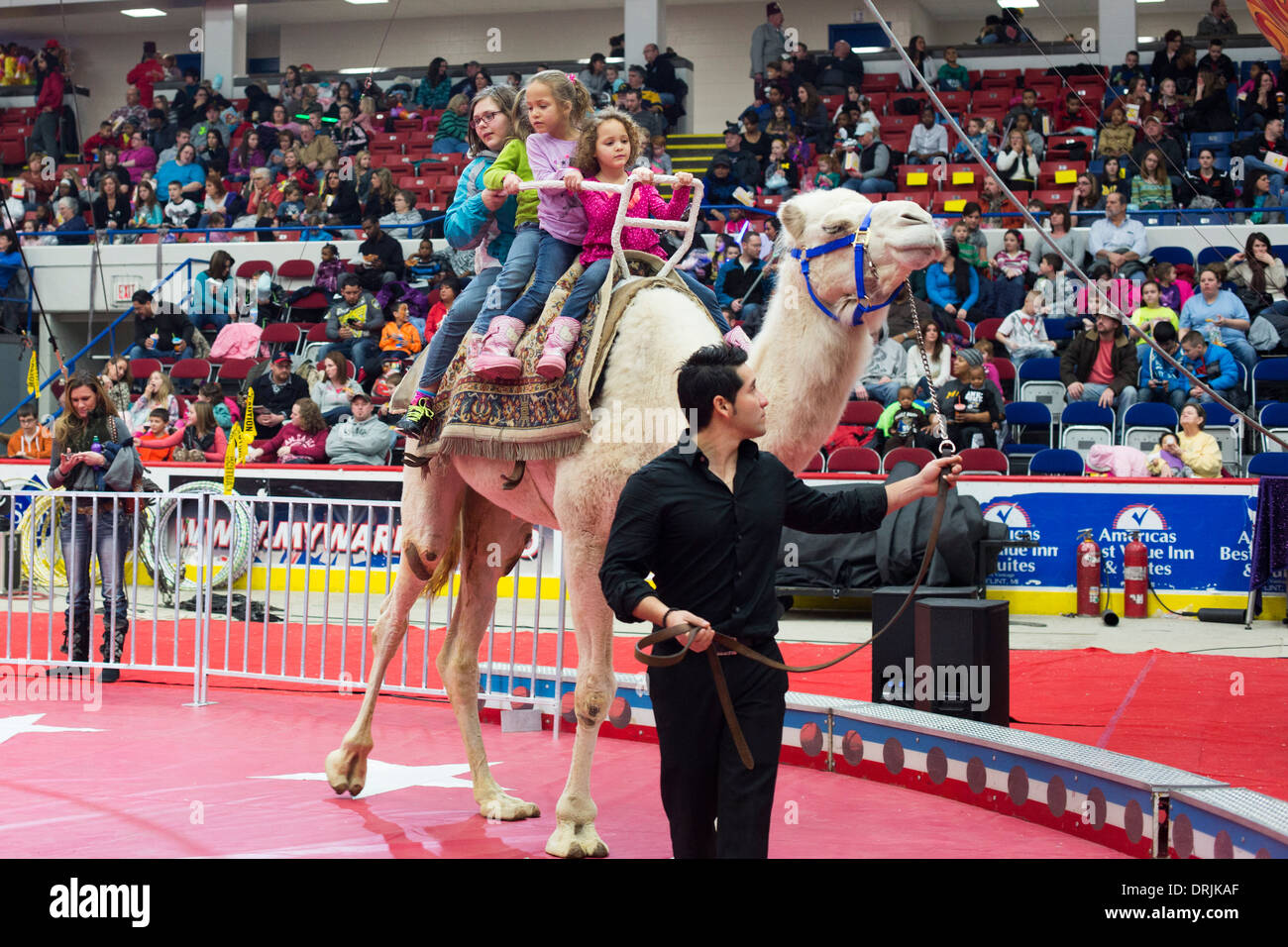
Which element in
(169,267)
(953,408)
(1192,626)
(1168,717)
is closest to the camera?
(1168,717)

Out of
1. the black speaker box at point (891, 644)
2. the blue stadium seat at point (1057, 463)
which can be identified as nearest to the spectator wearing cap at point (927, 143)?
the blue stadium seat at point (1057, 463)

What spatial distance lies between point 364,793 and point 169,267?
17203 millimetres

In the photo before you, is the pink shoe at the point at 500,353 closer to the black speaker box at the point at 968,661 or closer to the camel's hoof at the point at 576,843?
the camel's hoof at the point at 576,843

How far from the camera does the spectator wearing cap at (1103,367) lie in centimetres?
1374

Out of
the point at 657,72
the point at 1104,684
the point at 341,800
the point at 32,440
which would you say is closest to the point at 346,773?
the point at 341,800

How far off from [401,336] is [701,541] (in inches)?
540

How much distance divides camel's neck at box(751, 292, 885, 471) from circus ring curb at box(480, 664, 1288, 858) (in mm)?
1608

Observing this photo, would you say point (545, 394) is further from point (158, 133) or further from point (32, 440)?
point (158, 133)

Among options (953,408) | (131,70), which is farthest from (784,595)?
(131,70)

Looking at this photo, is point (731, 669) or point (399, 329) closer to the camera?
point (731, 669)

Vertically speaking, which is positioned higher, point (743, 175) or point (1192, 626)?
point (743, 175)

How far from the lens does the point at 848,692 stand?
26.8 ft

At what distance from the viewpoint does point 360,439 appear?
13992 mm

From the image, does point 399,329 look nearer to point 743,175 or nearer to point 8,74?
point 743,175
